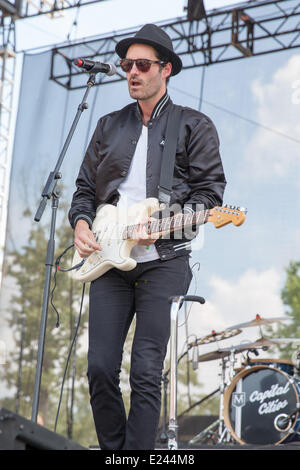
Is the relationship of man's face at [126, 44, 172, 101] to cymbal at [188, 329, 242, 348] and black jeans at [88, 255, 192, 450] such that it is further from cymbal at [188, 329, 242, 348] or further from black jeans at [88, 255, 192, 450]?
cymbal at [188, 329, 242, 348]

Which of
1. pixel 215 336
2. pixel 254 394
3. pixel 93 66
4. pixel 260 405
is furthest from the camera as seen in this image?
pixel 215 336

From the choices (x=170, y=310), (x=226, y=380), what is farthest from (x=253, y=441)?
(x=170, y=310)

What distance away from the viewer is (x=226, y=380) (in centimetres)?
592

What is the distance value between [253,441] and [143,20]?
13.9ft

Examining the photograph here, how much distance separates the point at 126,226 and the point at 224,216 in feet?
1.39

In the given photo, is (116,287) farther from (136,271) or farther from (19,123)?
(19,123)

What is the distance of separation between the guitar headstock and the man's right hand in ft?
1.66

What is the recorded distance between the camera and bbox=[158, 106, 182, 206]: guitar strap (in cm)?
285

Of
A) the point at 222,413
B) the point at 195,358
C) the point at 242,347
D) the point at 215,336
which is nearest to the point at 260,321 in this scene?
the point at 242,347

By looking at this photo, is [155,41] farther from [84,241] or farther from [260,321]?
[260,321]

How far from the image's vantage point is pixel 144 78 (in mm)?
2998

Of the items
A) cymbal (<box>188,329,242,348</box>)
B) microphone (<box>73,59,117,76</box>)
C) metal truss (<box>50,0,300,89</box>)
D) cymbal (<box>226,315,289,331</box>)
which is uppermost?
metal truss (<box>50,0,300,89</box>)

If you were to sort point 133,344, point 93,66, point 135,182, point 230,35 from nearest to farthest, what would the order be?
point 133,344, point 135,182, point 93,66, point 230,35

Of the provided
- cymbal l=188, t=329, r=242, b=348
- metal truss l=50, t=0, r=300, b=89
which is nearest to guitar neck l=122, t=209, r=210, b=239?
cymbal l=188, t=329, r=242, b=348
